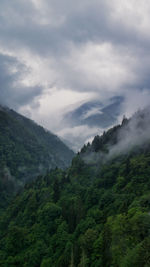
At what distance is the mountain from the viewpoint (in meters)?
57.9

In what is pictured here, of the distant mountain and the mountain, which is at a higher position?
the distant mountain

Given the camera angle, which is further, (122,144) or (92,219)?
(122,144)

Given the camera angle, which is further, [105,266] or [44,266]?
[44,266]

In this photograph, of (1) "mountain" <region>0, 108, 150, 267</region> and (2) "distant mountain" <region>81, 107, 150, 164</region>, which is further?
(2) "distant mountain" <region>81, 107, 150, 164</region>

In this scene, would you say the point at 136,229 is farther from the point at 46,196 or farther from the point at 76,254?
the point at 46,196

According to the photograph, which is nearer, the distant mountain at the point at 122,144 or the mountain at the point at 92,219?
the mountain at the point at 92,219

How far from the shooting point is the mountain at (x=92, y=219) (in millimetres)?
57906

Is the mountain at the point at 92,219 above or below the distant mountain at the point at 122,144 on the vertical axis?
below

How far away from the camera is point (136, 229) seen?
57000mm

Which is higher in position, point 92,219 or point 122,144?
point 122,144

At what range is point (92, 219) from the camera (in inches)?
3494

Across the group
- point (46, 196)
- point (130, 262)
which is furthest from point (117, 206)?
point (46, 196)

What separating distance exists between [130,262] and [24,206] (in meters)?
118

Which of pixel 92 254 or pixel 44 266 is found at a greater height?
pixel 92 254
